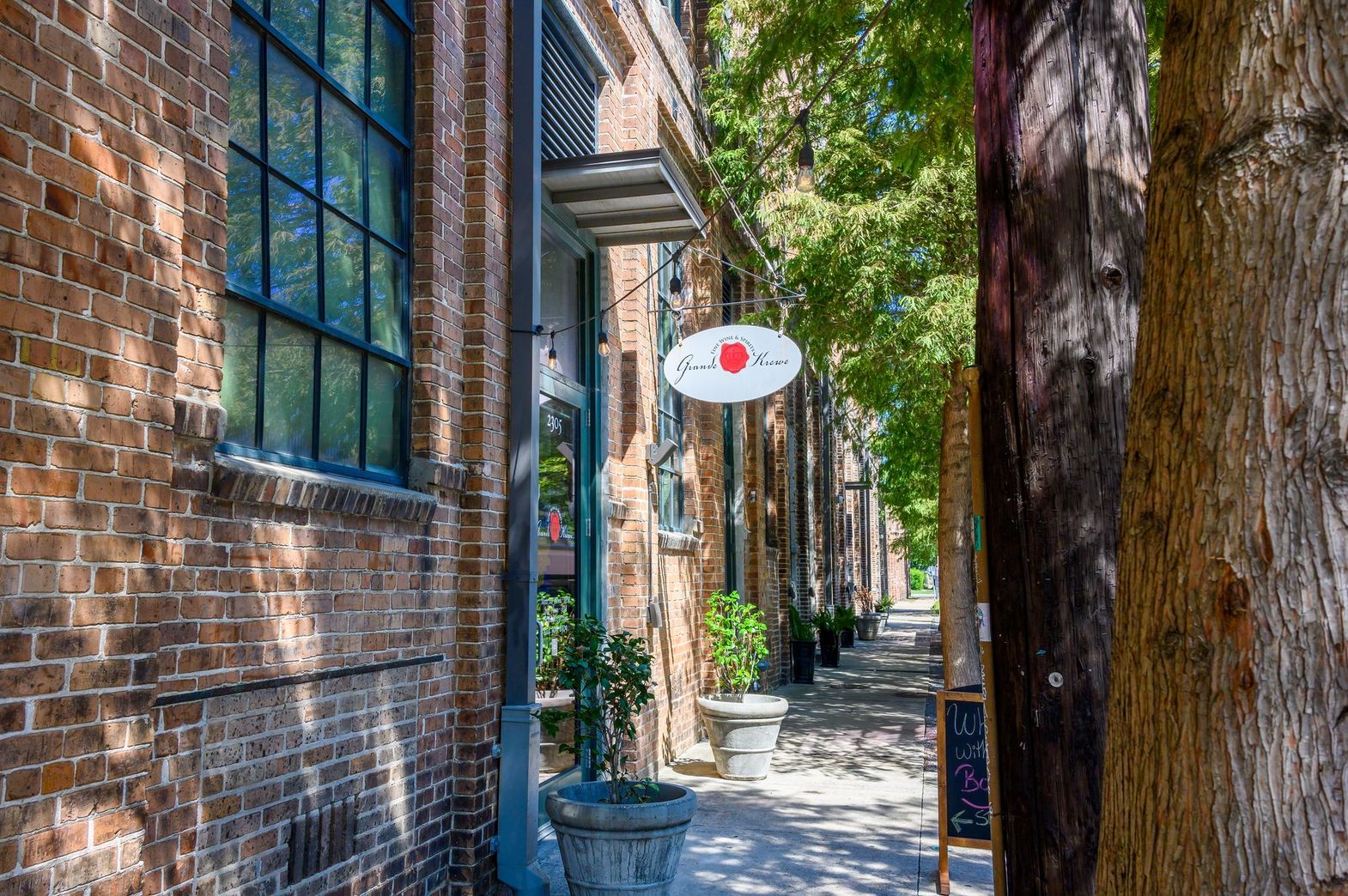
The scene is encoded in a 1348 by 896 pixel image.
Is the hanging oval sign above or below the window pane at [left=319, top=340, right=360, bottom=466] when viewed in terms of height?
above

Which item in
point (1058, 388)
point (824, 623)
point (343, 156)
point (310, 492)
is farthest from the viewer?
point (824, 623)

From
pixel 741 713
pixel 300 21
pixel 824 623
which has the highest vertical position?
pixel 300 21

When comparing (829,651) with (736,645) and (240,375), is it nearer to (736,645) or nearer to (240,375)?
(736,645)

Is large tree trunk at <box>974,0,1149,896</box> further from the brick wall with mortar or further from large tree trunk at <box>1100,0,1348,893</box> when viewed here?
the brick wall with mortar

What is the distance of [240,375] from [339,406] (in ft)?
2.32

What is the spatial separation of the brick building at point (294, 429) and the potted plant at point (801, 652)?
927 centimetres

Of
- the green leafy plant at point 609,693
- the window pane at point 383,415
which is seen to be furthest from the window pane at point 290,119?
the green leafy plant at point 609,693

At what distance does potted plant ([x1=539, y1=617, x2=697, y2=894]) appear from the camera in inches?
211

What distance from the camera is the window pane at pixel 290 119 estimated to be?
14.3ft

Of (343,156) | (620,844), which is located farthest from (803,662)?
(343,156)

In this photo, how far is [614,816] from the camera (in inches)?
210

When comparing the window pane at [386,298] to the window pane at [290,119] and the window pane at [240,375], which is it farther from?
the window pane at [240,375]

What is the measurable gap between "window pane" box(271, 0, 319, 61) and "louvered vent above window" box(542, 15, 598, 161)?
9.52 ft

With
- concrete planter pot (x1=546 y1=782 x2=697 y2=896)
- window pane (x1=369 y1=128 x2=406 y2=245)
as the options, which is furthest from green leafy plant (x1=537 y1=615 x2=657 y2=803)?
window pane (x1=369 y1=128 x2=406 y2=245)
